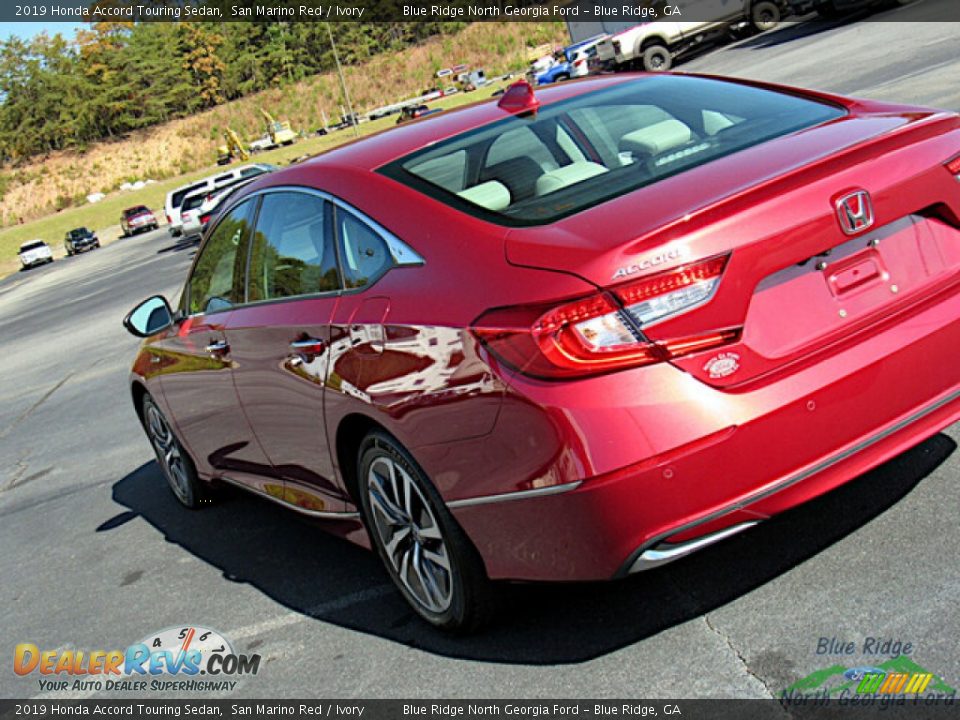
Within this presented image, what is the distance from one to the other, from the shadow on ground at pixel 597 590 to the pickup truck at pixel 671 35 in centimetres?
3299

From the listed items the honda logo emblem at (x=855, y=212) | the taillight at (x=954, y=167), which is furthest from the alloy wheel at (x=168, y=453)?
the taillight at (x=954, y=167)

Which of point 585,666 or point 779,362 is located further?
point 585,666

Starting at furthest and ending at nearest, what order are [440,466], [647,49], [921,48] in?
[647,49] → [921,48] → [440,466]

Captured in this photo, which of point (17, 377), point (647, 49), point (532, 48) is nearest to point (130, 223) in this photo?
point (647, 49)

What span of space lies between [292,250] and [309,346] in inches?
21.2

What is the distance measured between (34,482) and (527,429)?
6.31 meters

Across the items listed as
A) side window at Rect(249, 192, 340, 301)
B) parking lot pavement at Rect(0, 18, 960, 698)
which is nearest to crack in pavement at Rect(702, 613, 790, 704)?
parking lot pavement at Rect(0, 18, 960, 698)

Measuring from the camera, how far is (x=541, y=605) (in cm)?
419

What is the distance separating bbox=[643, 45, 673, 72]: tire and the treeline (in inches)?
3342

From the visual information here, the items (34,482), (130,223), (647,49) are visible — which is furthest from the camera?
(130,223)

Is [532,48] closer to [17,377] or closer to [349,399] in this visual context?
[17,377]

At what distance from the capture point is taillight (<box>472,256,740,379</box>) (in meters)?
3.16

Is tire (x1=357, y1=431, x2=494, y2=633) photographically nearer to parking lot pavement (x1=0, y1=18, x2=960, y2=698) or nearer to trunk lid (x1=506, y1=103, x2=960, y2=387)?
parking lot pavement (x1=0, y1=18, x2=960, y2=698)

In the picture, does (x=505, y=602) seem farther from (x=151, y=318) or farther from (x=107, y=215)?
(x=107, y=215)
